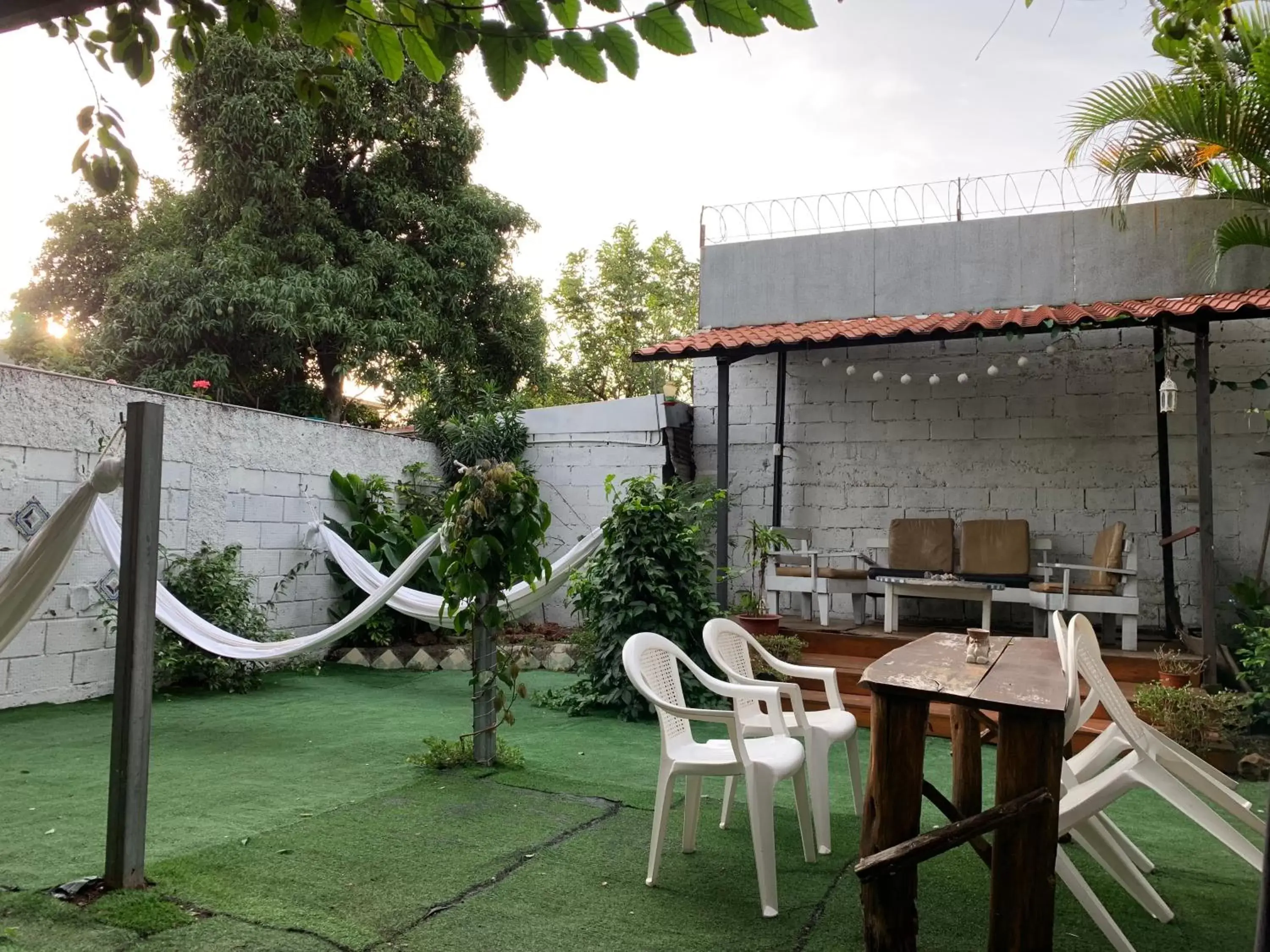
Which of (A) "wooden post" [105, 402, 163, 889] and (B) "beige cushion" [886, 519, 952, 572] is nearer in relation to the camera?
(A) "wooden post" [105, 402, 163, 889]

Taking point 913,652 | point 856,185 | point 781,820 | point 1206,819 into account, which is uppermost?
point 856,185

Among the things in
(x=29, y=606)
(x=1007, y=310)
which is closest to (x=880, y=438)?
(x=1007, y=310)

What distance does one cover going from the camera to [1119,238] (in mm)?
6129

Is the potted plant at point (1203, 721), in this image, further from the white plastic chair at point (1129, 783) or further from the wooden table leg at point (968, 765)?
the white plastic chair at point (1129, 783)

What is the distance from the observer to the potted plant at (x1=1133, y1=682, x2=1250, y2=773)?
3.95 metres

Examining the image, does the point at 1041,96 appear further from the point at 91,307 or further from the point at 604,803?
the point at 91,307

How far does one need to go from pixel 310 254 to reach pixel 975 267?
784 centimetres

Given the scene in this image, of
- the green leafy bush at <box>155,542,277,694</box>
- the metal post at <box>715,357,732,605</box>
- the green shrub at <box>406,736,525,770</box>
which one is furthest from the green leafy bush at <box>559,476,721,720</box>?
the green leafy bush at <box>155,542,277,694</box>

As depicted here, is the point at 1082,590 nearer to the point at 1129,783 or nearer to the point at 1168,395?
the point at 1168,395

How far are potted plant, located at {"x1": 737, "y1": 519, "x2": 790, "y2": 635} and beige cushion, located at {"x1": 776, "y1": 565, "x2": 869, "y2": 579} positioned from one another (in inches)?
5.4

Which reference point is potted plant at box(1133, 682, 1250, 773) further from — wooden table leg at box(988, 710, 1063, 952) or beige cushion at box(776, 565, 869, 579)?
wooden table leg at box(988, 710, 1063, 952)

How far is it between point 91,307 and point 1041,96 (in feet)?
40.3

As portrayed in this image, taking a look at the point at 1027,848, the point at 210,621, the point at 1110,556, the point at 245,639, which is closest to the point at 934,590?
the point at 1110,556

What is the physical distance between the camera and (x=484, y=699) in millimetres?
3559
